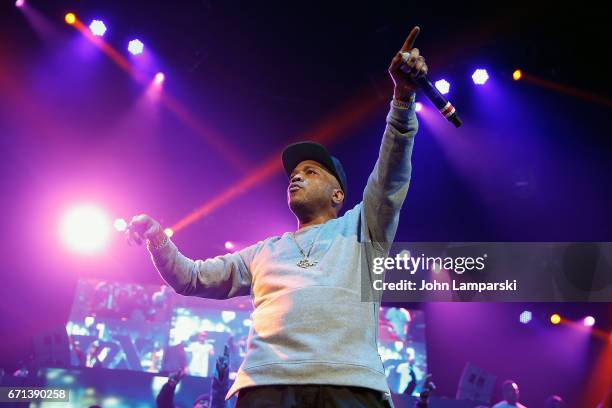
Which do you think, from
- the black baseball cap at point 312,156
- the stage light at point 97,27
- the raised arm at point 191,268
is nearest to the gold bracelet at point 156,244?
the raised arm at point 191,268

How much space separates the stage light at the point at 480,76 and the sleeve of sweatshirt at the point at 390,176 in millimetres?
6444

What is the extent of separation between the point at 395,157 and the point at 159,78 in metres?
7.12

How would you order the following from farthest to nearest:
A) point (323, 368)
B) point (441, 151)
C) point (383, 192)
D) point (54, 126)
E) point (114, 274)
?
point (114, 274) → point (441, 151) → point (54, 126) → point (383, 192) → point (323, 368)

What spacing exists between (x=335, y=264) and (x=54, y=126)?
7.87 metres

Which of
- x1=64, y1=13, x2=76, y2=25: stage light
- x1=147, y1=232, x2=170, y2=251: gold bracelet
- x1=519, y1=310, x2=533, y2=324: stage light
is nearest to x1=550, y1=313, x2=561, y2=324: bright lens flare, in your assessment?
x1=519, y1=310, x2=533, y2=324: stage light

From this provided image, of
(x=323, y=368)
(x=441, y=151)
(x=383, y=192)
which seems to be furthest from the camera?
(x=441, y=151)

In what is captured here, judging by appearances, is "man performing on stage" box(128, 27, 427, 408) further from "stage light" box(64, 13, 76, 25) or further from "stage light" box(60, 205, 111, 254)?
"stage light" box(60, 205, 111, 254)

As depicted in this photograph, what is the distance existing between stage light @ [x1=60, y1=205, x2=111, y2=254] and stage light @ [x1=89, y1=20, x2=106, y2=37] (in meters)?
3.32

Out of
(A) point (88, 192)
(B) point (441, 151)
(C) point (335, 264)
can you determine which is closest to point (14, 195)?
(A) point (88, 192)

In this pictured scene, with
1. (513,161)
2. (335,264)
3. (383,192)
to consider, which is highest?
(513,161)

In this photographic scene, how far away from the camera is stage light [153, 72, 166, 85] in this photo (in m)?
8.41

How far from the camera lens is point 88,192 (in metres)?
9.55

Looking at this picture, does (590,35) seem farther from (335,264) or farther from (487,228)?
(335,264)

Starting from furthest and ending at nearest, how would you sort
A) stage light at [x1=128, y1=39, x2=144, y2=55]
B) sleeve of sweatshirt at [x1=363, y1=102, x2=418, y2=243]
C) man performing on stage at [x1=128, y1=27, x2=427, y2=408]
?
1. stage light at [x1=128, y1=39, x2=144, y2=55]
2. sleeve of sweatshirt at [x1=363, y1=102, x2=418, y2=243]
3. man performing on stage at [x1=128, y1=27, x2=427, y2=408]
